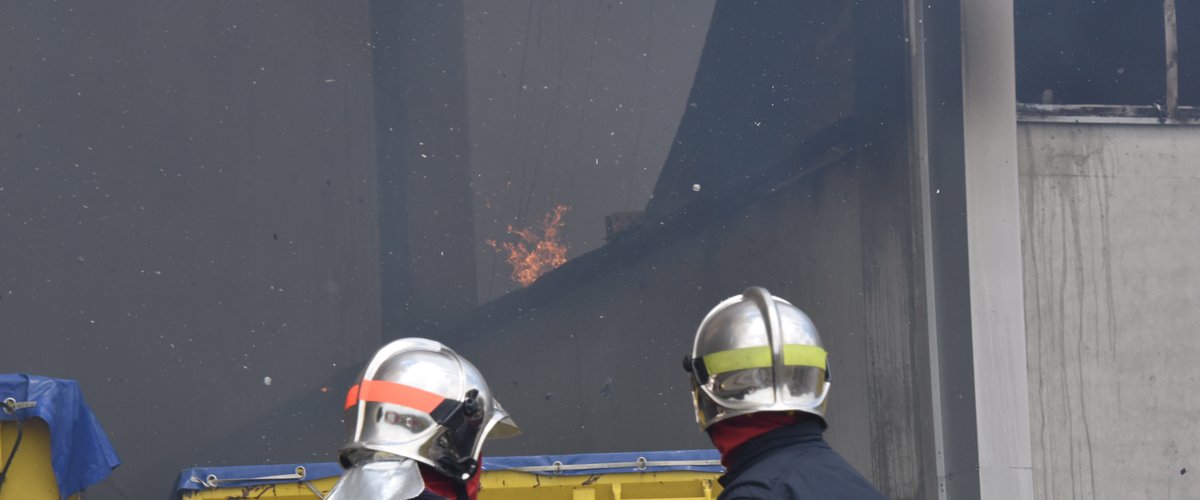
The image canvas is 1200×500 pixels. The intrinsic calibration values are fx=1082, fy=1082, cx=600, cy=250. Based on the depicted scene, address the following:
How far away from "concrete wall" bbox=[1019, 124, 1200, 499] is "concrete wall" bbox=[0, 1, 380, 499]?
318 centimetres

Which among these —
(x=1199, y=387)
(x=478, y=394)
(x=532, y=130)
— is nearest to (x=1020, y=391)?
(x=1199, y=387)

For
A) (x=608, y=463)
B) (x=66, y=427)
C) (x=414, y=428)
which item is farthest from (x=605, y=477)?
(x=414, y=428)

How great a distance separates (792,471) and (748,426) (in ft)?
0.81

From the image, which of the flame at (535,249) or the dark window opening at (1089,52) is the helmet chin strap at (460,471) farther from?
the dark window opening at (1089,52)

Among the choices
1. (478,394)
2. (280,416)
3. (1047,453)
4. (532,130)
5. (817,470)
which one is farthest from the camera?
(1047,453)

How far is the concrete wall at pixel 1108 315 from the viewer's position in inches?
205

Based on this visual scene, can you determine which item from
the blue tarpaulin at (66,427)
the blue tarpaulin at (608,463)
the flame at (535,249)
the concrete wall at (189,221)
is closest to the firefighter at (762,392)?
the blue tarpaulin at (608,463)

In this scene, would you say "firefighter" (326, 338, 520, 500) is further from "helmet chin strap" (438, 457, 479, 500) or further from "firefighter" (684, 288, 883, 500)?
"firefighter" (684, 288, 883, 500)

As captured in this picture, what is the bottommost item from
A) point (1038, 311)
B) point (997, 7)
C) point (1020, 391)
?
point (1020, 391)

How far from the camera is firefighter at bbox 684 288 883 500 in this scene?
6.66ft

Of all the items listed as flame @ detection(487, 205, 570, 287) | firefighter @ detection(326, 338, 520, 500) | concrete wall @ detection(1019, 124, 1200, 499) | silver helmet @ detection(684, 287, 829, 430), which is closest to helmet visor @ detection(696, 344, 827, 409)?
silver helmet @ detection(684, 287, 829, 430)

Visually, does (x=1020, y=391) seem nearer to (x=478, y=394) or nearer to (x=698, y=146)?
(x=698, y=146)

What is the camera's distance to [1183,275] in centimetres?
534

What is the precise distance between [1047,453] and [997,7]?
6.99 ft
